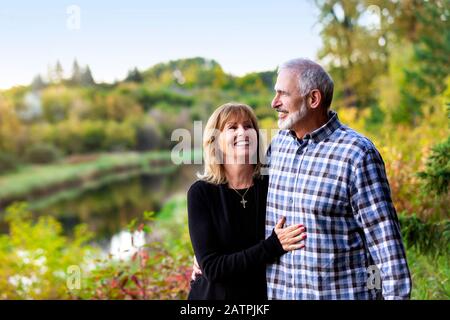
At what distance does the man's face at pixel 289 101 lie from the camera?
156 centimetres

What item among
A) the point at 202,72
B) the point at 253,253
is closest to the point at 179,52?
the point at 202,72

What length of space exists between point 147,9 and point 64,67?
10.6ft

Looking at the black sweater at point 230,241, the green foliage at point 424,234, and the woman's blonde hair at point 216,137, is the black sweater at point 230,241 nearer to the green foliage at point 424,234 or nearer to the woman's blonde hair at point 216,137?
the woman's blonde hair at point 216,137

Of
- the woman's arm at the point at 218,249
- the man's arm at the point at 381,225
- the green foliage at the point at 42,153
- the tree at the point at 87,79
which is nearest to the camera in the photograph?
the man's arm at the point at 381,225

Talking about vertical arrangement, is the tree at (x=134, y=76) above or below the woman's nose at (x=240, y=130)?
above

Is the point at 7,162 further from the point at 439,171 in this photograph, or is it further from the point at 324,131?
the point at 324,131

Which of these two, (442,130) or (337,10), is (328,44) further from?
(442,130)

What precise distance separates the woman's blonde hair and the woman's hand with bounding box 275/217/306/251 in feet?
0.69

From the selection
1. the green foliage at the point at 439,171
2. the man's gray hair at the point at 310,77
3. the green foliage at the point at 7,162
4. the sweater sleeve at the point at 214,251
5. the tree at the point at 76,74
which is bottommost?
the green foliage at the point at 7,162

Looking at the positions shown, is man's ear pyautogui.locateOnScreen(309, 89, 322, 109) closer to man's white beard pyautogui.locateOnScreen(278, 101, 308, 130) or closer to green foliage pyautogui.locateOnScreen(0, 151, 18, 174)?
man's white beard pyautogui.locateOnScreen(278, 101, 308, 130)

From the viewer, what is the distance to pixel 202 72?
16328mm

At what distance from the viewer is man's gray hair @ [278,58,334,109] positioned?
1.55 m

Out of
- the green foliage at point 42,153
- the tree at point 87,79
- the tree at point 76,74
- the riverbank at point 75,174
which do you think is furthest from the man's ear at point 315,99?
the tree at point 76,74
